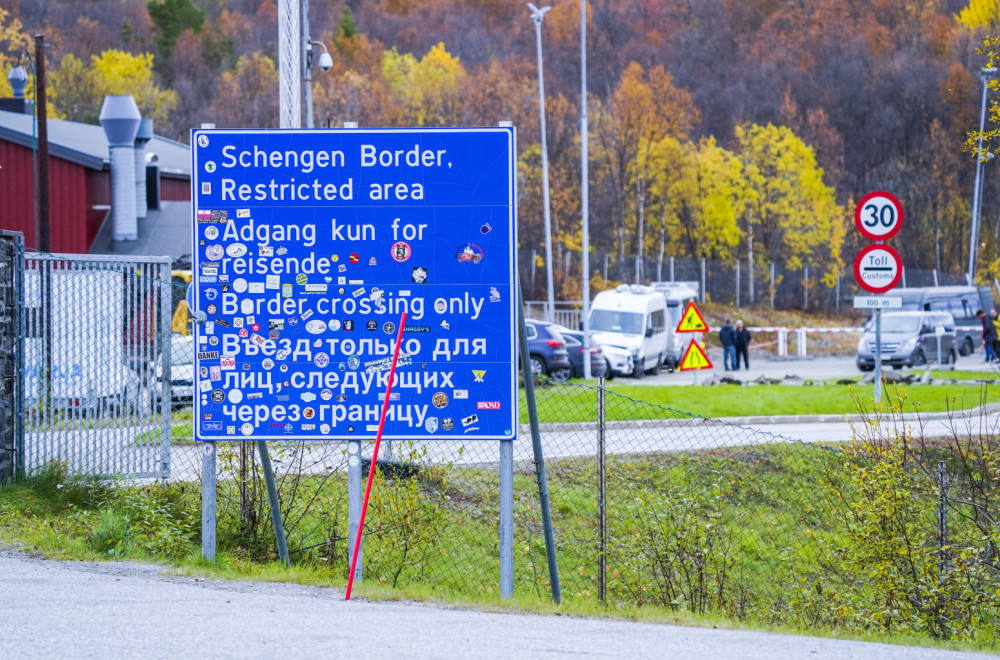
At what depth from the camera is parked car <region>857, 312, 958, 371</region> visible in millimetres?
31438

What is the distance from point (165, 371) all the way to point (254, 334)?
2033 mm

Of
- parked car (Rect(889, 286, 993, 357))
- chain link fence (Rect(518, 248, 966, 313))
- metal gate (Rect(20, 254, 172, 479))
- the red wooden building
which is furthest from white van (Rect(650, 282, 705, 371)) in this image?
metal gate (Rect(20, 254, 172, 479))

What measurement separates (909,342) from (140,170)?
77.7ft

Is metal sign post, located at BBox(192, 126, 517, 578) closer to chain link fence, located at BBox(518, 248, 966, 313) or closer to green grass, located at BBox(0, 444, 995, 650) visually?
green grass, located at BBox(0, 444, 995, 650)

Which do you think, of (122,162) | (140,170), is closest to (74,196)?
(122,162)

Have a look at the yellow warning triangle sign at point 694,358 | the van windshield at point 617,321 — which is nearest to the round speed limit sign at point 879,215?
the yellow warning triangle sign at point 694,358

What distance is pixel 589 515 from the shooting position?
11117 millimetres

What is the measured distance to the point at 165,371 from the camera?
359 inches

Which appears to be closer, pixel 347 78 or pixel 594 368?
pixel 594 368

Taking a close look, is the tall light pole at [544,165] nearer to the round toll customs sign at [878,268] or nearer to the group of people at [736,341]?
the group of people at [736,341]

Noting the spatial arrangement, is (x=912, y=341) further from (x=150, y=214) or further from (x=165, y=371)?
(x=165, y=371)

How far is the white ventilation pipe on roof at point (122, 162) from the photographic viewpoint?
108 feet

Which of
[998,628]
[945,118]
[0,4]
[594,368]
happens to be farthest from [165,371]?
[0,4]

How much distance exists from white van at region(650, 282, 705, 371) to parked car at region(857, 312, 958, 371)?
4669 millimetres
